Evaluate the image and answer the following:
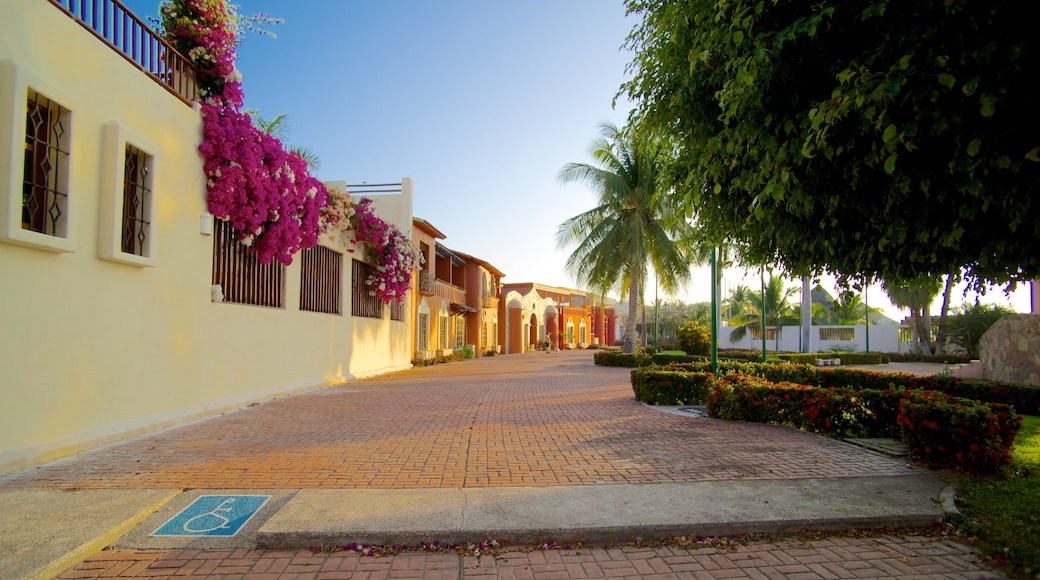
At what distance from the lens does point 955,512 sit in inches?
174

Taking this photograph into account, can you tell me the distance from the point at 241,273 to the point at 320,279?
372 centimetres

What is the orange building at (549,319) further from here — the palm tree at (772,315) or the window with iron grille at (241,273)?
the window with iron grille at (241,273)

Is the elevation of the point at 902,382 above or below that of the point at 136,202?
below

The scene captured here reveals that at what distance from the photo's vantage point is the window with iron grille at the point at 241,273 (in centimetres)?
943

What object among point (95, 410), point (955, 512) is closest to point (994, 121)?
point (955, 512)

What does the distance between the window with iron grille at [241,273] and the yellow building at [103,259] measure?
0.04 m

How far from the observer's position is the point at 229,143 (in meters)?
9.09

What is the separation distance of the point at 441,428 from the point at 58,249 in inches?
193

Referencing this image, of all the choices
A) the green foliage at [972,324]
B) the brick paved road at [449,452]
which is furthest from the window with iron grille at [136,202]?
the green foliage at [972,324]

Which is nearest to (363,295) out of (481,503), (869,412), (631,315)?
(631,315)

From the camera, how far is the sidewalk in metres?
3.63

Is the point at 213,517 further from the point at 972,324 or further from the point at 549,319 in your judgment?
the point at 549,319

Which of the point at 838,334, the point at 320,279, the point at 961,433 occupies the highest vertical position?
the point at 320,279

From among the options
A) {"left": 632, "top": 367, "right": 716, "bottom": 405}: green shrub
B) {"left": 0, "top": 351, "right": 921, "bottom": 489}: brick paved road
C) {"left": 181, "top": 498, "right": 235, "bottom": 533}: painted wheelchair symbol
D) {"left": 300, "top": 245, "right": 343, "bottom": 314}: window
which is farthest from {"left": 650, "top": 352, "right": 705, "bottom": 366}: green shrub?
{"left": 181, "top": 498, "right": 235, "bottom": 533}: painted wheelchair symbol
